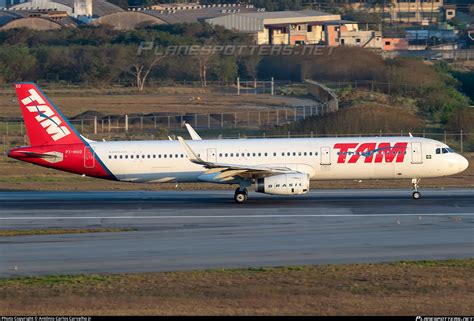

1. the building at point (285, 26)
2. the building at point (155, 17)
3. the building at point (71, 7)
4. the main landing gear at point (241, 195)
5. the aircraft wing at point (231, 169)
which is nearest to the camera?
the aircraft wing at point (231, 169)

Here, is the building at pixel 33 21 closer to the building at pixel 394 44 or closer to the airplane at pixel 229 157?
the building at pixel 394 44

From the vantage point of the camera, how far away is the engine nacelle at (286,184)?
42500mm

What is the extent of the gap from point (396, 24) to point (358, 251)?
567 feet

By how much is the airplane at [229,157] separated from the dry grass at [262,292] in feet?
52.3

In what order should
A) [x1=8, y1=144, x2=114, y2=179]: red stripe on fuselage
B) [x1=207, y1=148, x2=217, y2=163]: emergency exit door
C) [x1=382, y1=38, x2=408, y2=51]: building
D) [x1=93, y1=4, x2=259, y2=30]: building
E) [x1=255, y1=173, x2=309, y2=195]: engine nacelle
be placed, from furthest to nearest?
[x1=93, y1=4, x2=259, y2=30]: building
[x1=382, y1=38, x2=408, y2=51]: building
[x1=8, y1=144, x2=114, y2=179]: red stripe on fuselage
[x1=207, y1=148, x2=217, y2=163]: emergency exit door
[x1=255, y1=173, x2=309, y2=195]: engine nacelle

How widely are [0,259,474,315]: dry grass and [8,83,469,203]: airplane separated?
15.9 meters

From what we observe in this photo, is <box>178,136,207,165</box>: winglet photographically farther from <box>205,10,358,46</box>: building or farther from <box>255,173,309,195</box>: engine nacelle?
<box>205,10,358,46</box>: building

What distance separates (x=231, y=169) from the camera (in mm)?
43156

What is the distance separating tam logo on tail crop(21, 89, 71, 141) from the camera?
149 ft

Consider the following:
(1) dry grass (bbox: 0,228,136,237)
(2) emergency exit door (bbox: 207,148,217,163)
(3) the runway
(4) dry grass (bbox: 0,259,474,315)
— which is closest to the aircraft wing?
(2) emergency exit door (bbox: 207,148,217,163)

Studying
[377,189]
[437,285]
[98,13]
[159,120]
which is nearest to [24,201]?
[377,189]

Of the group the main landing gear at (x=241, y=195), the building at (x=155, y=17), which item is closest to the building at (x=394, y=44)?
the building at (x=155, y=17)

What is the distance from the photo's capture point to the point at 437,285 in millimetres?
25562

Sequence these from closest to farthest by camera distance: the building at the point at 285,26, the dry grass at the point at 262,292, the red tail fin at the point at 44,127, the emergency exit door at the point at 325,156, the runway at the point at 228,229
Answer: the dry grass at the point at 262,292 → the runway at the point at 228,229 → the emergency exit door at the point at 325,156 → the red tail fin at the point at 44,127 → the building at the point at 285,26
